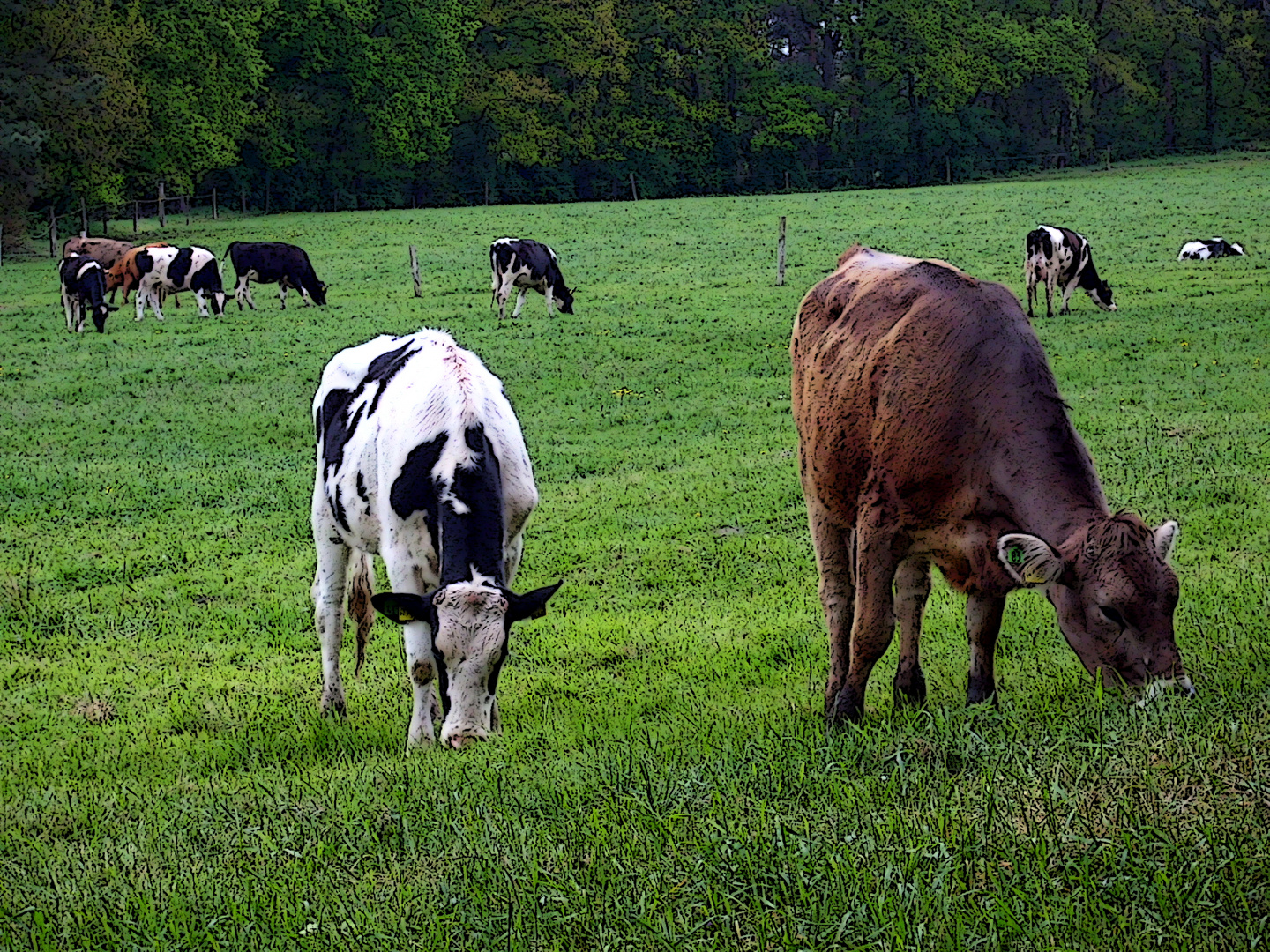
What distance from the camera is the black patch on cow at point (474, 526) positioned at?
20.3 ft

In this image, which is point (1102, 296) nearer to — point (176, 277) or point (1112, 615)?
point (176, 277)

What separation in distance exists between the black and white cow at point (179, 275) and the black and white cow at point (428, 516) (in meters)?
23.5

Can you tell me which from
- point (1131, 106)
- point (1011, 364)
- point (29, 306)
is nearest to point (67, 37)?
point (29, 306)

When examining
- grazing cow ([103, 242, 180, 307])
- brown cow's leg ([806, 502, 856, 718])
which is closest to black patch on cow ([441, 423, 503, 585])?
brown cow's leg ([806, 502, 856, 718])

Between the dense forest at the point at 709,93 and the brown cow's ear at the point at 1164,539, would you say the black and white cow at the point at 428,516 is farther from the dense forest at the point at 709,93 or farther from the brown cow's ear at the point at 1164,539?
the dense forest at the point at 709,93

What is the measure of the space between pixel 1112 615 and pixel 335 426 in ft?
15.3

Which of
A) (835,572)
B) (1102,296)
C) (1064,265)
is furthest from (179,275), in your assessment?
(835,572)

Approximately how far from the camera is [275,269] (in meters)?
31.5

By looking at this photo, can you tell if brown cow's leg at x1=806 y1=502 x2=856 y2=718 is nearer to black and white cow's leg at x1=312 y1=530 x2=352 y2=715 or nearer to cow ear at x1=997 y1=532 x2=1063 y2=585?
cow ear at x1=997 y1=532 x2=1063 y2=585

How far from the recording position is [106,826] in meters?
5.61

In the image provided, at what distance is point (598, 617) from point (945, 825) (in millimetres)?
5883

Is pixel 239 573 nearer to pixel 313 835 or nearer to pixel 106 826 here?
pixel 106 826

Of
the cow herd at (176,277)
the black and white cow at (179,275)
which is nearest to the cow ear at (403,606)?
the cow herd at (176,277)

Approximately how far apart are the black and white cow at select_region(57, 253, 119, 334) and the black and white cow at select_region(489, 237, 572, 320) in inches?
333
